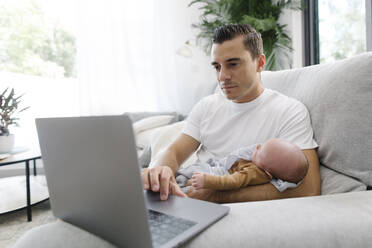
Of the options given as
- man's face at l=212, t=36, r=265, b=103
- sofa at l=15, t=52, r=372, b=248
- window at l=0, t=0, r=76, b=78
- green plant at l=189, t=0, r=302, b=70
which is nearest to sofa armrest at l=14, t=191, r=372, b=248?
sofa at l=15, t=52, r=372, b=248

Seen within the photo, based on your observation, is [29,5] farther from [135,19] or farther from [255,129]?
[255,129]

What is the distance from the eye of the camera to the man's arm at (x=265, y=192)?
833 mm

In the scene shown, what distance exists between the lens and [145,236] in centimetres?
40

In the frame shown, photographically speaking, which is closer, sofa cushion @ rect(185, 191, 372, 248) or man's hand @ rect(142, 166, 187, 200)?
sofa cushion @ rect(185, 191, 372, 248)

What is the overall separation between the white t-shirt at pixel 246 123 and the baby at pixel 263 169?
0.08 meters

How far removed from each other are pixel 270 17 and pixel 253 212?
7.89ft

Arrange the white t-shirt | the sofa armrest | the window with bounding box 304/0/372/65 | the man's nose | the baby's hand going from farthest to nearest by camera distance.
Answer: the window with bounding box 304/0/372/65 → the man's nose → the white t-shirt → the baby's hand → the sofa armrest

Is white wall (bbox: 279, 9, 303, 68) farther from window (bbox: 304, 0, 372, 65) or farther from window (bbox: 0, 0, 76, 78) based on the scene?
window (bbox: 0, 0, 76, 78)

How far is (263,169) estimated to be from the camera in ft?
2.95

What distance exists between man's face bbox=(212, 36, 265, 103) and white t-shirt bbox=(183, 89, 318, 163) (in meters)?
→ 0.05

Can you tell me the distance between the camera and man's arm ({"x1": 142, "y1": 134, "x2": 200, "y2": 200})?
2.28ft

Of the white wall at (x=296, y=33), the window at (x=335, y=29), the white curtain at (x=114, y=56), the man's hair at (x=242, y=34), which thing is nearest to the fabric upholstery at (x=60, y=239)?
the man's hair at (x=242, y=34)

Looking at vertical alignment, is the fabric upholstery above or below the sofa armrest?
above

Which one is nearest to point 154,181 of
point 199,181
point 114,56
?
point 199,181
